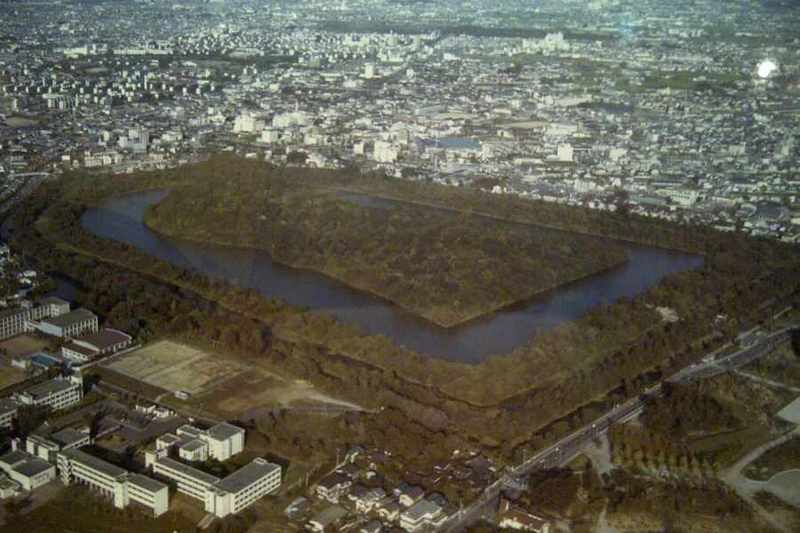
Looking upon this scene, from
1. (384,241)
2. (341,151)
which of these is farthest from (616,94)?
(384,241)

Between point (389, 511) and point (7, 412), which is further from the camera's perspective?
point (7, 412)

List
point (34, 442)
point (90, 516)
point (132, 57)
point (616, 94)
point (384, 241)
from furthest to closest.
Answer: point (132, 57) → point (616, 94) → point (384, 241) → point (34, 442) → point (90, 516)

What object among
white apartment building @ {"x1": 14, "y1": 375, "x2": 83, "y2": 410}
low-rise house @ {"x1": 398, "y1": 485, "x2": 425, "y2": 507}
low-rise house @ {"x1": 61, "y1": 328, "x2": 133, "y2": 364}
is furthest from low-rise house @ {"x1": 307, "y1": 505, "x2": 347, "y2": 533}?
low-rise house @ {"x1": 61, "y1": 328, "x2": 133, "y2": 364}

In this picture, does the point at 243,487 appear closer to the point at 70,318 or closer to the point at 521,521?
the point at 521,521

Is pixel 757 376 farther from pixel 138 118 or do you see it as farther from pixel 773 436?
pixel 138 118

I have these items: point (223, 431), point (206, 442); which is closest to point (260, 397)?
point (223, 431)
